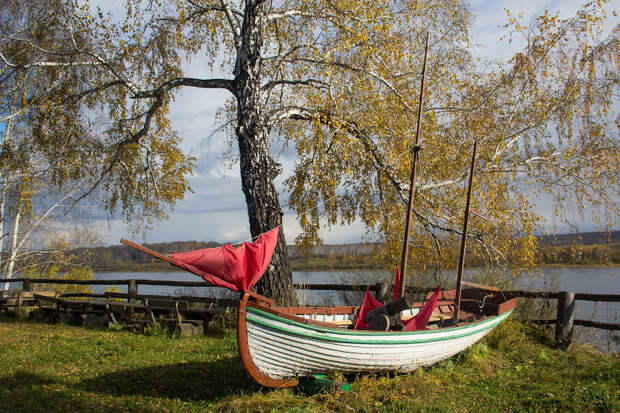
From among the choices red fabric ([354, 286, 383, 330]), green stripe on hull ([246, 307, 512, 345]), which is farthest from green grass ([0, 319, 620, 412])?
red fabric ([354, 286, 383, 330])

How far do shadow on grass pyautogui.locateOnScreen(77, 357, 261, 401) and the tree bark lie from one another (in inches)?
72.4

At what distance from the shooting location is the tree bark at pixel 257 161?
8.96 metres

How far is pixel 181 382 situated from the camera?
6.66 meters

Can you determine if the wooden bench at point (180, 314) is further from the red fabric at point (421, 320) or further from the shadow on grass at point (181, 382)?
the red fabric at point (421, 320)

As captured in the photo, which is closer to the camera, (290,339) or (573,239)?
(290,339)

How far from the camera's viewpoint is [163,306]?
1024 cm

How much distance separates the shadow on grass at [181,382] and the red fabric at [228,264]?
1.54 metres

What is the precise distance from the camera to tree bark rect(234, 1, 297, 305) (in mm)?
8961

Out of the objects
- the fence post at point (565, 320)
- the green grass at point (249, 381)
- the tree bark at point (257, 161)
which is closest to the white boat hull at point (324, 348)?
the green grass at point (249, 381)

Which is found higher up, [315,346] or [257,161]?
[257,161]

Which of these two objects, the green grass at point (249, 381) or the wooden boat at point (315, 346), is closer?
the wooden boat at point (315, 346)

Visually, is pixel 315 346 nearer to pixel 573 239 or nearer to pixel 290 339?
pixel 290 339

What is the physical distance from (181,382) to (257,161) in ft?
14.1

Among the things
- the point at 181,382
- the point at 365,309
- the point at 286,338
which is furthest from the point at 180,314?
the point at 286,338
